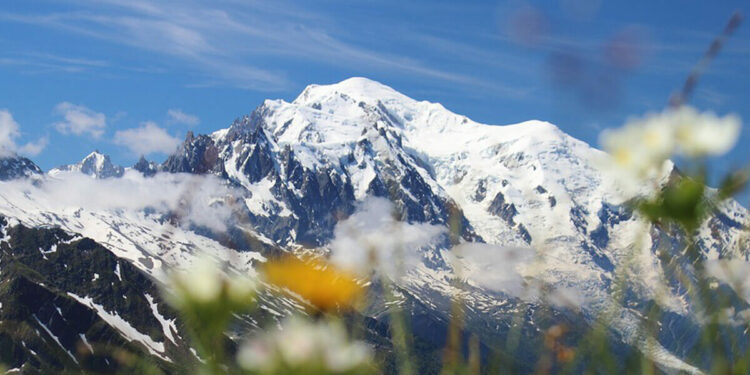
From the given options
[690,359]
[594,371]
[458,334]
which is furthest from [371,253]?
[690,359]

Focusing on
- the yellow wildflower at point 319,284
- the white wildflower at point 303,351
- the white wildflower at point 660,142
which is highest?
the white wildflower at point 660,142

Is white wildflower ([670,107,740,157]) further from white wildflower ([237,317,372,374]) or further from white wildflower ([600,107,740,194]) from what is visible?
white wildflower ([237,317,372,374])

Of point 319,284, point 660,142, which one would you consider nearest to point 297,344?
point 319,284

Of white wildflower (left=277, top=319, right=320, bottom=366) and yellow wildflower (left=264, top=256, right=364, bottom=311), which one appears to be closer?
white wildflower (left=277, top=319, right=320, bottom=366)

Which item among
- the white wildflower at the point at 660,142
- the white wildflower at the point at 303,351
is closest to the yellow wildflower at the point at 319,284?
the white wildflower at the point at 303,351

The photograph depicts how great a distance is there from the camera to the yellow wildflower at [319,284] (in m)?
2.30

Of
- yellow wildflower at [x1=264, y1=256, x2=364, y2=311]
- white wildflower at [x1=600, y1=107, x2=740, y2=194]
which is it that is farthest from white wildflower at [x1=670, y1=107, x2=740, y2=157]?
yellow wildflower at [x1=264, y1=256, x2=364, y2=311]

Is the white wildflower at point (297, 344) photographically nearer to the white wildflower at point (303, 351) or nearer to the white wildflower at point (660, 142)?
the white wildflower at point (303, 351)

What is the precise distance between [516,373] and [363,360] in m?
1.31

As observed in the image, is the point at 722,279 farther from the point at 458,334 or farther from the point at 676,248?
the point at 458,334

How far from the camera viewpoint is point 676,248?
2557 millimetres

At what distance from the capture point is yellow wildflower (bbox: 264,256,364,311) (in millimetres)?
2303

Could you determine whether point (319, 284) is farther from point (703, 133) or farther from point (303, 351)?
point (703, 133)

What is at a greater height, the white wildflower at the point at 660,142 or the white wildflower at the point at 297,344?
the white wildflower at the point at 660,142
